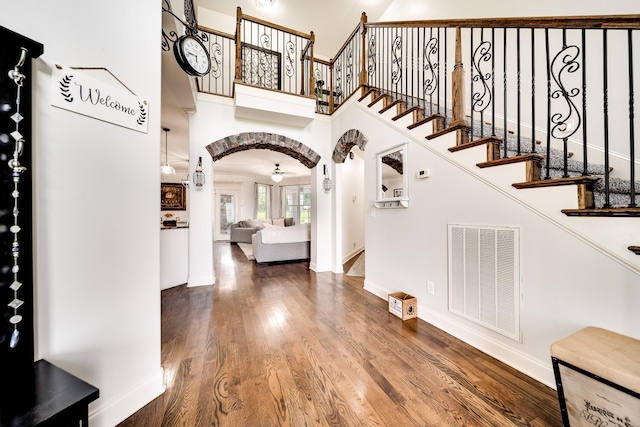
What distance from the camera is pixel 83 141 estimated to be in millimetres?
1176

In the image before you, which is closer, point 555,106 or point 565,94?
point 565,94

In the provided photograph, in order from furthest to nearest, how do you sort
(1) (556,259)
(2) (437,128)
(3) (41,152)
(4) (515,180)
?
1. (2) (437,128)
2. (4) (515,180)
3. (1) (556,259)
4. (3) (41,152)

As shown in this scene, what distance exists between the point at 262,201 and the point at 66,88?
29.8 feet

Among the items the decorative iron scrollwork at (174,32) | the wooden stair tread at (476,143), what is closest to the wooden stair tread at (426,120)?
the wooden stair tread at (476,143)

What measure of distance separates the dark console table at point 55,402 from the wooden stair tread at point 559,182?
244 centimetres

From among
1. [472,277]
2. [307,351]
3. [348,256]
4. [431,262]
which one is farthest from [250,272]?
[472,277]

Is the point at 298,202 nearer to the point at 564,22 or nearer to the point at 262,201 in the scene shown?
the point at 262,201

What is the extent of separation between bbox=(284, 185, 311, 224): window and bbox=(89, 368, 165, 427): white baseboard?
8582 mm

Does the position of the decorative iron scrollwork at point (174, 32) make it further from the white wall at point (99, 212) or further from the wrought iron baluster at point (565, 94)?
the wrought iron baluster at point (565, 94)

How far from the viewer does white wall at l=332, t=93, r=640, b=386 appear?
4.43ft

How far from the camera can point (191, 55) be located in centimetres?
196

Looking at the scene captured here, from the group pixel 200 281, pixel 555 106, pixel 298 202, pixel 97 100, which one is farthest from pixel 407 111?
pixel 298 202

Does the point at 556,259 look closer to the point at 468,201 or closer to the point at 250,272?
the point at 468,201

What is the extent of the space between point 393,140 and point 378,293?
194 cm
